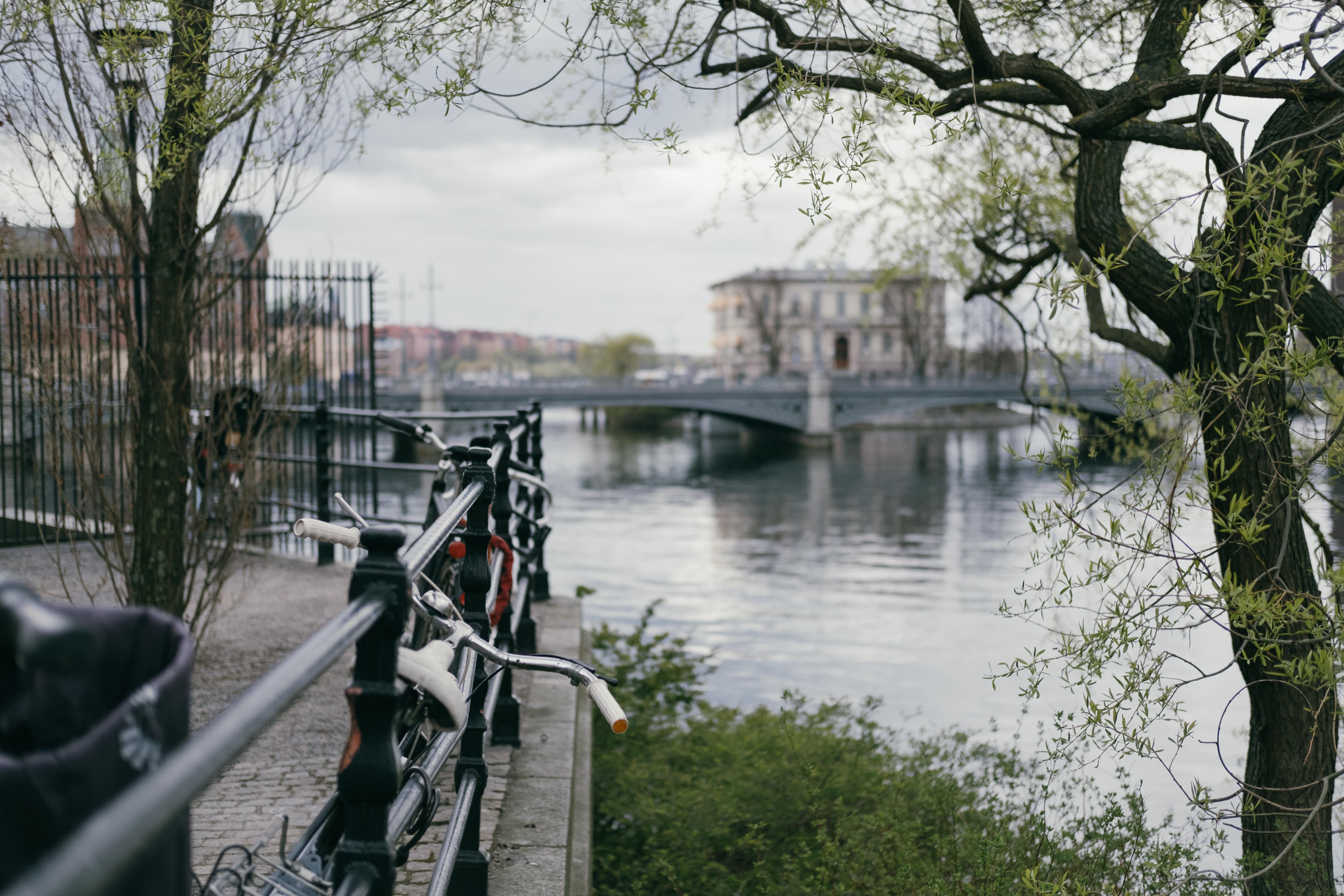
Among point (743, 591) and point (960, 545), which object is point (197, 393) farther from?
point (960, 545)

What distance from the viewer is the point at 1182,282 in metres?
3.36

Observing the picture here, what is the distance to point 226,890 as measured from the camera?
5.63ft

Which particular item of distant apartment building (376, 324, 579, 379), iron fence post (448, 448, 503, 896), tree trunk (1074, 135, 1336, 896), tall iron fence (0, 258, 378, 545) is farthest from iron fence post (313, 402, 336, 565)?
distant apartment building (376, 324, 579, 379)

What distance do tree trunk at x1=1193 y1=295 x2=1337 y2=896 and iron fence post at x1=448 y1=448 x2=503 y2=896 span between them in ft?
8.33

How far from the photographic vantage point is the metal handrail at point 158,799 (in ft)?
2.46

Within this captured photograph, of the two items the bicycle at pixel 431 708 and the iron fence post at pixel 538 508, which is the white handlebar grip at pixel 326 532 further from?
the iron fence post at pixel 538 508

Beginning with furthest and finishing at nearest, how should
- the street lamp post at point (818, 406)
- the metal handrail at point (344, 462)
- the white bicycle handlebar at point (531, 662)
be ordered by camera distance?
the street lamp post at point (818, 406) < the metal handrail at point (344, 462) < the white bicycle handlebar at point (531, 662)

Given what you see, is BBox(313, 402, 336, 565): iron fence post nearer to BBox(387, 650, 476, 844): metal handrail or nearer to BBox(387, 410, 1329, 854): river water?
BBox(387, 410, 1329, 854): river water

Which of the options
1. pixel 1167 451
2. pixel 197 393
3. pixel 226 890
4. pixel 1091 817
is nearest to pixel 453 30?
pixel 197 393

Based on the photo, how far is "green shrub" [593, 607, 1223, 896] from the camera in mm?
4793

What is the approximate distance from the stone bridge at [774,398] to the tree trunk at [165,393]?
116 feet

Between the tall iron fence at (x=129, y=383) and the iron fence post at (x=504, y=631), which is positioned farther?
the tall iron fence at (x=129, y=383)

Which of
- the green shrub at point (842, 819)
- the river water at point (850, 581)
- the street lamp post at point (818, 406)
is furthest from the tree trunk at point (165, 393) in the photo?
the street lamp post at point (818, 406)

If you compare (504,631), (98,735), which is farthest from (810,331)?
(98,735)
